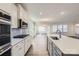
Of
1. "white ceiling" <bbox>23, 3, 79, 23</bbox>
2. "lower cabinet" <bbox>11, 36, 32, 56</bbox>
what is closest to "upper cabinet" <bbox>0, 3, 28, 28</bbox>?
"lower cabinet" <bbox>11, 36, 32, 56</bbox>

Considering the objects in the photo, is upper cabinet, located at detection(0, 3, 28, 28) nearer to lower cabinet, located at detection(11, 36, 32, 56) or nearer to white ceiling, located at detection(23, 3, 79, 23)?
lower cabinet, located at detection(11, 36, 32, 56)

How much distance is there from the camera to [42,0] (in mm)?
868

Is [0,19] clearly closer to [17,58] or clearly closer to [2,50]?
[2,50]

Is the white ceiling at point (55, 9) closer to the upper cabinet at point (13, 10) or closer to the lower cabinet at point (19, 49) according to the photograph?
the upper cabinet at point (13, 10)

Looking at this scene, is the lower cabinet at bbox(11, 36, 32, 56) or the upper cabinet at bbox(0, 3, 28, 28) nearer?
the upper cabinet at bbox(0, 3, 28, 28)

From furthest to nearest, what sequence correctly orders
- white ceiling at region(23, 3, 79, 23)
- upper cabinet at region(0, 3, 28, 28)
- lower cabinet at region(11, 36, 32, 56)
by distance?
white ceiling at region(23, 3, 79, 23) → lower cabinet at region(11, 36, 32, 56) → upper cabinet at region(0, 3, 28, 28)

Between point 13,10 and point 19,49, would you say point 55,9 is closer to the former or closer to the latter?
point 13,10

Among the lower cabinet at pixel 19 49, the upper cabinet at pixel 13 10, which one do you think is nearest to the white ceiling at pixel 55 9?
Result: the upper cabinet at pixel 13 10

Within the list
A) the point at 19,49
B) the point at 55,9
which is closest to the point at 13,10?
the point at 19,49

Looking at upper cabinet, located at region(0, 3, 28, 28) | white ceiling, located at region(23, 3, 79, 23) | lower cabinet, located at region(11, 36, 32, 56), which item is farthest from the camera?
white ceiling, located at region(23, 3, 79, 23)

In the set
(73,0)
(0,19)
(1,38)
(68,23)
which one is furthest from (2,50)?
(68,23)

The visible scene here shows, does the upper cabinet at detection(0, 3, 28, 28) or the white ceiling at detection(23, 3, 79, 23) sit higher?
the white ceiling at detection(23, 3, 79, 23)

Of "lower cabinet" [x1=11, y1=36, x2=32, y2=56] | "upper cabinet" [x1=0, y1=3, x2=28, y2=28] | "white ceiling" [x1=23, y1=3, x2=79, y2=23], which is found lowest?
"lower cabinet" [x1=11, y1=36, x2=32, y2=56]

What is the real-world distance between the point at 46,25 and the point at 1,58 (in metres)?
14.6
